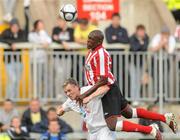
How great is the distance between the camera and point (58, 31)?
2773 centimetres

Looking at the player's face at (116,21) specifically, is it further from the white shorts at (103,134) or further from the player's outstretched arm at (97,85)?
the player's outstretched arm at (97,85)

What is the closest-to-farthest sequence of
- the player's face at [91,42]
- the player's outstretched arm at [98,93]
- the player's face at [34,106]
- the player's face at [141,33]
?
the player's outstretched arm at [98,93], the player's face at [91,42], the player's face at [34,106], the player's face at [141,33]

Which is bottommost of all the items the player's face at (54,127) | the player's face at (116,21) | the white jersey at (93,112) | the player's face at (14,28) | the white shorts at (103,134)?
the player's face at (54,127)

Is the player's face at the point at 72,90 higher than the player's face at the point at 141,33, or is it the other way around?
the player's face at the point at 141,33

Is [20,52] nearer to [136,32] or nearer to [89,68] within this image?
[136,32]

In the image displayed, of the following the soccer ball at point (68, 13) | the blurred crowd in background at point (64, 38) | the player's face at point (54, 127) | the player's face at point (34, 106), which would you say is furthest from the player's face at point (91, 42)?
the blurred crowd in background at point (64, 38)

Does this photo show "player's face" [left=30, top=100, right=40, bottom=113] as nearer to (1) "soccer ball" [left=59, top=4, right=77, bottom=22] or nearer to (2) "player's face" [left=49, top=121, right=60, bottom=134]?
(2) "player's face" [left=49, top=121, right=60, bottom=134]

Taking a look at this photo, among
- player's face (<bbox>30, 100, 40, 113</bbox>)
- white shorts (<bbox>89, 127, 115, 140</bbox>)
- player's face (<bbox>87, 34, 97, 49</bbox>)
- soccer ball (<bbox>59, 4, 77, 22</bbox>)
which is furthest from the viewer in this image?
player's face (<bbox>30, 100, 40, 113</bbox>)

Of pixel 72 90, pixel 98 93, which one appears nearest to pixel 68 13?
pixel 72 90

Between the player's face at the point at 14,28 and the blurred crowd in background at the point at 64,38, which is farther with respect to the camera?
the player's face at the point at 14,28

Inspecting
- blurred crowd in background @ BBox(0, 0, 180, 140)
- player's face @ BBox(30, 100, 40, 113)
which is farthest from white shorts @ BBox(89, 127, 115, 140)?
blurred crowd in background @ BBox(0, 0, 180, 140)

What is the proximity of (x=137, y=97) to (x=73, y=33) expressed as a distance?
202cm

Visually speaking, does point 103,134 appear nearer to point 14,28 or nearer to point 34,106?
point 34,106

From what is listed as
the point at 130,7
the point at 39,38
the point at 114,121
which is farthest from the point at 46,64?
the point at 114,121
